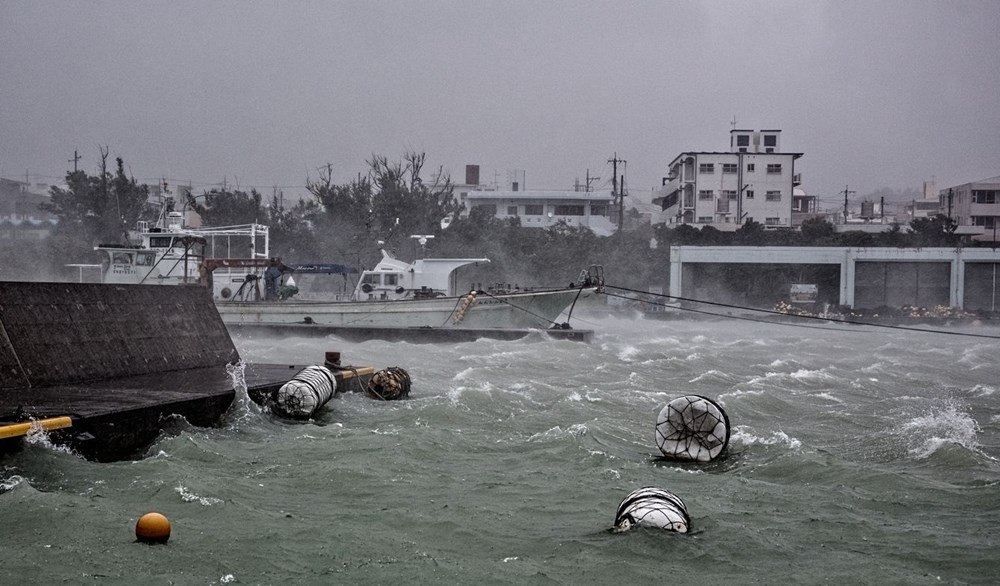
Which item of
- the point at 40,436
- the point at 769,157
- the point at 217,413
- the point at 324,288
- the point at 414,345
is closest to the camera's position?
the point at 40,436

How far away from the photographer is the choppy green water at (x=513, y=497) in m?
6.91

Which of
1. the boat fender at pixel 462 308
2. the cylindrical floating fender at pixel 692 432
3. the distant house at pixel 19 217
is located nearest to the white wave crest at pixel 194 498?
the cylindrical floating fender at pixel 692 432

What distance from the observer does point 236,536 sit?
24.0 feet

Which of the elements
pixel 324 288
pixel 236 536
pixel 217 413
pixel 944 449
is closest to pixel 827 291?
pixel 324 288

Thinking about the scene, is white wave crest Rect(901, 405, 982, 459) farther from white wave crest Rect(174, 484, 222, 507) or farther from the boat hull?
the boat hull

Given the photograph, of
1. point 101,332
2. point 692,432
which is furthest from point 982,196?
point 101,332

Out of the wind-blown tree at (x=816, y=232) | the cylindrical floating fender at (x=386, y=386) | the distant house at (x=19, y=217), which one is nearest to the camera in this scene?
the cylindrical floating fender at (x=386, y=386)

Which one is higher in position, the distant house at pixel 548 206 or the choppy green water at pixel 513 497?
the distant house at pixel 548 206

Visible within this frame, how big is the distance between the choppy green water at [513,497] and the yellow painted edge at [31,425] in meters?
0.23

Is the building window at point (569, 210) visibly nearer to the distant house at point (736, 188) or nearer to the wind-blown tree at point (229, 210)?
the distant house at point (736, 188)

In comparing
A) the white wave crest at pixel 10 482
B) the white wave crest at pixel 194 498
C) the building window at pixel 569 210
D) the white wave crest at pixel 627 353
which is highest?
the building window at pixel 569 210

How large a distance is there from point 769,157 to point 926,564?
59.8 m

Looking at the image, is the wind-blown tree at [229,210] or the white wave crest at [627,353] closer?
the white wave crest at [627,353]

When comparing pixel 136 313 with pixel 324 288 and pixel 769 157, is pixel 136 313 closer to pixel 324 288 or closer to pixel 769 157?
pixel 324 288
